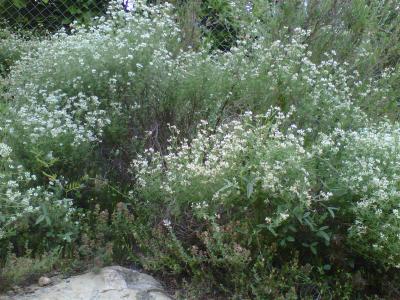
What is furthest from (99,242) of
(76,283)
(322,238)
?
(322,238)

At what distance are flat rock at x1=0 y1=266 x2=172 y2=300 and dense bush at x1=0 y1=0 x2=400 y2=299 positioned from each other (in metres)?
0.10

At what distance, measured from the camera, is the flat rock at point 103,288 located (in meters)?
3.69

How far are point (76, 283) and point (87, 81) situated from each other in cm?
177

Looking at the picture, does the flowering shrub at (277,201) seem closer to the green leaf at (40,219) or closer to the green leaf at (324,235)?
the green leaf at (324,235)

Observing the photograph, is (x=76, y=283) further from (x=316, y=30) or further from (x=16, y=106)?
(x=316, y=30)

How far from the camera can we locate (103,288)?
12.3ft

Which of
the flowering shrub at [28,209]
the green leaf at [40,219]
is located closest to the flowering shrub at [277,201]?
the flowering shrub at [28,209]

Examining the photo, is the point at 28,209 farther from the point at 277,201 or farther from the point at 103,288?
the point at 277,201

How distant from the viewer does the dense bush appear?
3.80 metres

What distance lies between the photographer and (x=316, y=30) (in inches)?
243

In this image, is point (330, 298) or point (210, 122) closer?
point (330, 298)

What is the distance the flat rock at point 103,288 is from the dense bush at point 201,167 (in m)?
0.10

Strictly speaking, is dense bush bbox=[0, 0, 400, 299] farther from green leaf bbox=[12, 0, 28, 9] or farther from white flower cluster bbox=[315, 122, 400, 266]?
green leaf bbox=[12, 0, 28, 9]

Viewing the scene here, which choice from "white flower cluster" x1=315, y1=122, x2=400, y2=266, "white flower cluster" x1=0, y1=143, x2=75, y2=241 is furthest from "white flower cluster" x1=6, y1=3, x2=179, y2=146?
"white flower cluster" x1=315, y1=122, x2=400, y2=266
